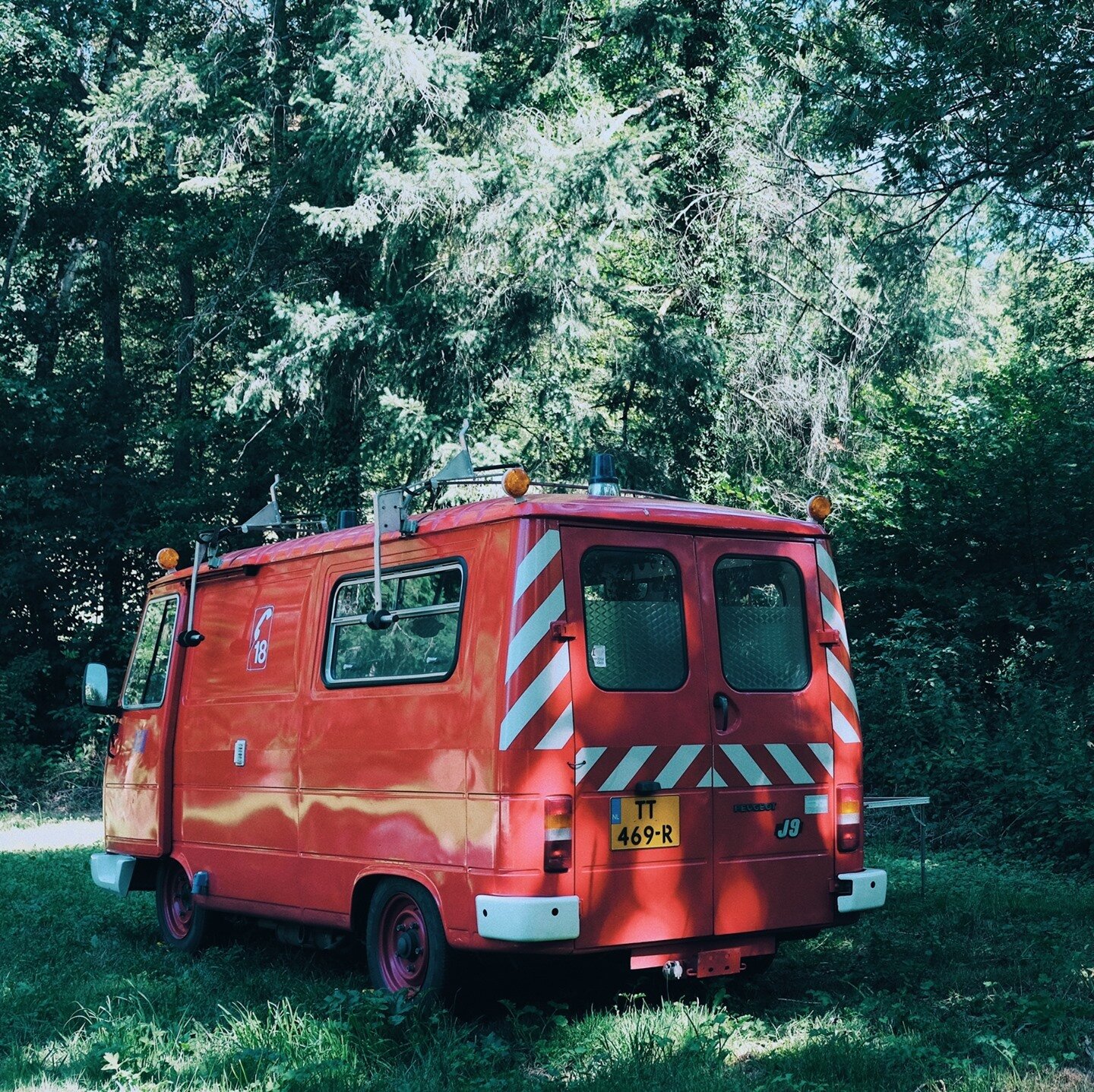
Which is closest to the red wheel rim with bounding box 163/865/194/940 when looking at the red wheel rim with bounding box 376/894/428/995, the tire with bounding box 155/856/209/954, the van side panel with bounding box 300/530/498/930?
the tire with bounding box 155/856/209/954

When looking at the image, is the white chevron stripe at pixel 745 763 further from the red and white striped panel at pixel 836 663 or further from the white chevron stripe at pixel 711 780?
the red and white striped panel at pixel 836 663

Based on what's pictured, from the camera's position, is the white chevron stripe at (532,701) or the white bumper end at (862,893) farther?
the white bumper end at (862,893)

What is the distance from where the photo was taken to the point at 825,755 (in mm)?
7043

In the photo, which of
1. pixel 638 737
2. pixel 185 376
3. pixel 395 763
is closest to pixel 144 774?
pixel 395 763

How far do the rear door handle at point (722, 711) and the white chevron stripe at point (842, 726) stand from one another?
0.69 metres

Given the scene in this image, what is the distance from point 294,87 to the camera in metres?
18.6

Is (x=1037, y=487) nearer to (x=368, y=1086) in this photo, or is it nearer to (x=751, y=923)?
(x=751, y=923)

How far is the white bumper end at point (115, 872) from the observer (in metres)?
9.47

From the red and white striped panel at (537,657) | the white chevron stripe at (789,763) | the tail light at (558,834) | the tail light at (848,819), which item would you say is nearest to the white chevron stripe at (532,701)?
the red and white striped panel at (537,657)

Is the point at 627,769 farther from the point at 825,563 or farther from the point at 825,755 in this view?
the point at 825,563

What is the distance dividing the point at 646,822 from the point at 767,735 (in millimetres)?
866

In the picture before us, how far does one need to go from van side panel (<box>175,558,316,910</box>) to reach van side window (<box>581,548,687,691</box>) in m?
2.08

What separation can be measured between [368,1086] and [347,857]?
6.40ft

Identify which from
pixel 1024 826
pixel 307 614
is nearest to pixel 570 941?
pixel 307 614
